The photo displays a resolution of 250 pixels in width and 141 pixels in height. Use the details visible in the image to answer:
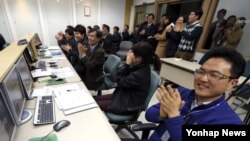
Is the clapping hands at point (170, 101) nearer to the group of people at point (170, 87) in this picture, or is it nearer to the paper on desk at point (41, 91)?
the group of people at point (170, 87)

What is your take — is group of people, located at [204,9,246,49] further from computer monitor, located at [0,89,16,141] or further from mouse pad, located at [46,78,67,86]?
computer monitor, located at [0,89,16,141]

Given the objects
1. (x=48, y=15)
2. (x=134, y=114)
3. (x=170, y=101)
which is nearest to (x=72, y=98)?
(x=134, y=114)

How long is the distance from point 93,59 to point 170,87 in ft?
4.86

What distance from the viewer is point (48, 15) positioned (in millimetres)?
5582

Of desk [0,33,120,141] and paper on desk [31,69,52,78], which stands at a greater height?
desk [0,33,120,141]

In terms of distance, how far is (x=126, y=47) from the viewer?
4.70 meters

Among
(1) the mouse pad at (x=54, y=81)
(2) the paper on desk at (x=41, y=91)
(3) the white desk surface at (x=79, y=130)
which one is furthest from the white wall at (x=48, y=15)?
(3) the white desk surface at (x=79, y=130)

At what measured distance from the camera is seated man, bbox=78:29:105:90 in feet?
6.74

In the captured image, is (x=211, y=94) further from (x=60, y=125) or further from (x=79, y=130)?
(x=60, y=125)

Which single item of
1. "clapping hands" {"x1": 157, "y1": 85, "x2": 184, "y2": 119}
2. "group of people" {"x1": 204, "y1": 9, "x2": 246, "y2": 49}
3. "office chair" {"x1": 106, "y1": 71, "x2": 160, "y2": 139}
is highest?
"group of people" {"x1": 204, "y1": 9, "x2": 246, "y2": 49}

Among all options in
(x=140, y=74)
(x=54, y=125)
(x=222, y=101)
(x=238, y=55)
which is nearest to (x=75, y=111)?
(x=54, y=125)

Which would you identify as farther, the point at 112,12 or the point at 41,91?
the point at 112,12

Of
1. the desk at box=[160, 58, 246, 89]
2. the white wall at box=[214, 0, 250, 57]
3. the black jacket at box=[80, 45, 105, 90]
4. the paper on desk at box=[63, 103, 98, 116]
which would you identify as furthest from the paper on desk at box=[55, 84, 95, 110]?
the white wall at box=[214, 0, 250, 57]

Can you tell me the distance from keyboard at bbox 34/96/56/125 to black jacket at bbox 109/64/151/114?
1.78 feet
